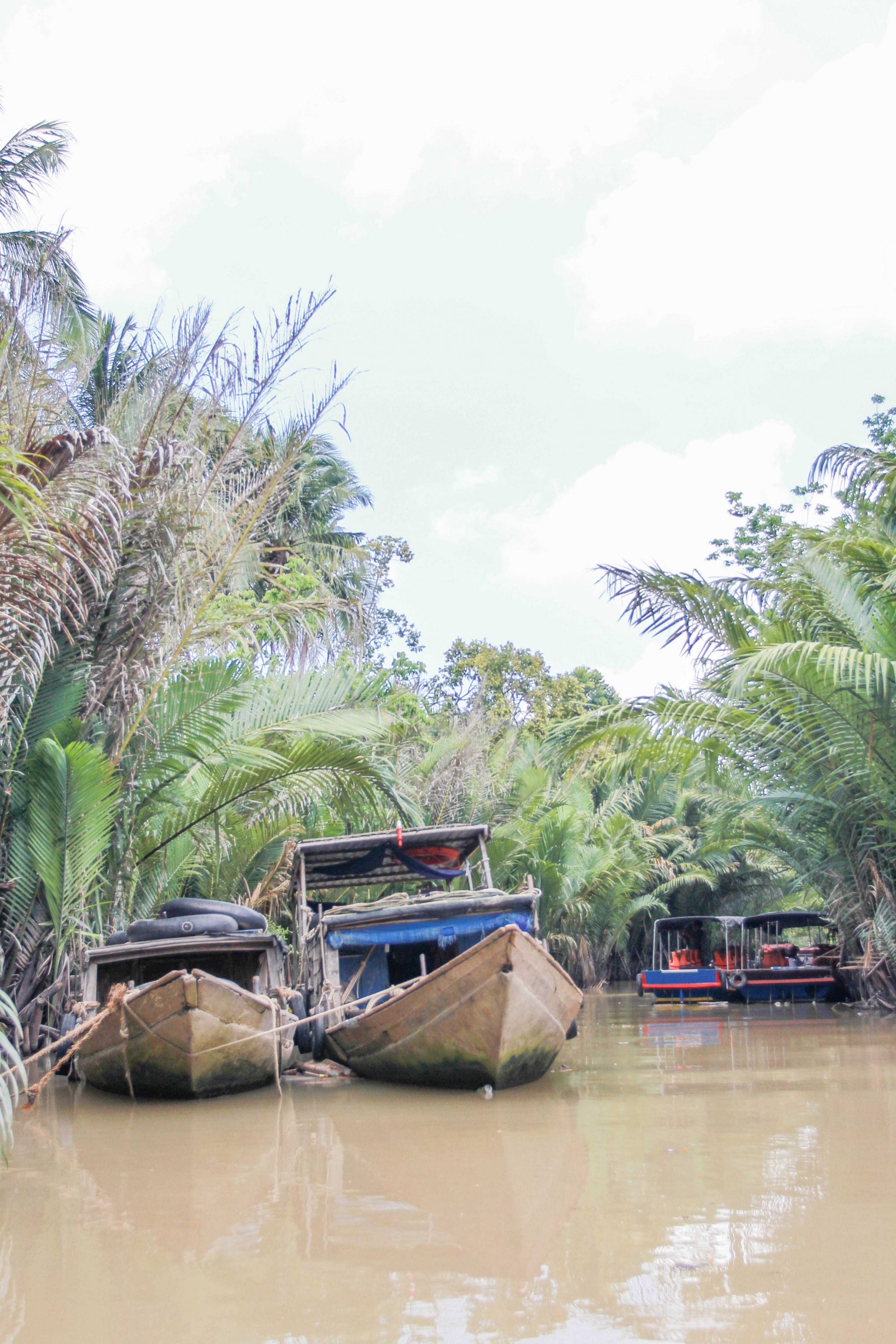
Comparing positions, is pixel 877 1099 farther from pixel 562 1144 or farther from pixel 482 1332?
pixel 482 1332

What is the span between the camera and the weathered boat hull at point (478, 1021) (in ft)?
25.5

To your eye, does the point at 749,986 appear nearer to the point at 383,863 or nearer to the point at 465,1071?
the point at 383,863

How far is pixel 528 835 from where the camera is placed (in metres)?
20.0

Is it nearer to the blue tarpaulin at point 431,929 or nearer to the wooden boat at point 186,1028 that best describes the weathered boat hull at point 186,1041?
the wooden boat at point 186,1028

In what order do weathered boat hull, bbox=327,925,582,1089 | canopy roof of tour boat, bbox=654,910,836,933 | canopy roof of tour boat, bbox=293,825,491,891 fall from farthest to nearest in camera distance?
canopy roof of tour boat, bbox=654,910,836,933
canopy roof of tour boat, bbox=293,825,491,891
weathered boat hull, bbox=327,925,582,1089

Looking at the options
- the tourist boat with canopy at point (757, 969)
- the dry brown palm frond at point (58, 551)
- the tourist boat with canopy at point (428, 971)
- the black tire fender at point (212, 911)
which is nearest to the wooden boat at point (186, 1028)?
the black tire fender at point (212, 911)

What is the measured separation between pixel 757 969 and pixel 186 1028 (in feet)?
43.0

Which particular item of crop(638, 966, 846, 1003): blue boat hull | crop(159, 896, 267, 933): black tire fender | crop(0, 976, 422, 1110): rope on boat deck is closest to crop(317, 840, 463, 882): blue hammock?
crop(159, 896, 267, 933): black tire fender

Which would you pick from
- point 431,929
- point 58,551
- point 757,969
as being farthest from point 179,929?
point 757,969

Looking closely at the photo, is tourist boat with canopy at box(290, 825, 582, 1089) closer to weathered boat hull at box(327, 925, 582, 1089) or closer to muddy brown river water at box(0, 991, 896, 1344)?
weathered boat hull at box(327, 925, 582, 1089)

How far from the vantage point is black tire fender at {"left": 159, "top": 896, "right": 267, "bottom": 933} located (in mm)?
9344

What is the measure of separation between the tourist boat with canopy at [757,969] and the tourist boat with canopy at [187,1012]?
31.7 feet

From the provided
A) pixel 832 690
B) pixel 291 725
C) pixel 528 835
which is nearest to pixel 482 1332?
pixel 291 725

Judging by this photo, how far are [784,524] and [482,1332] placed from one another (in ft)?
77.0
